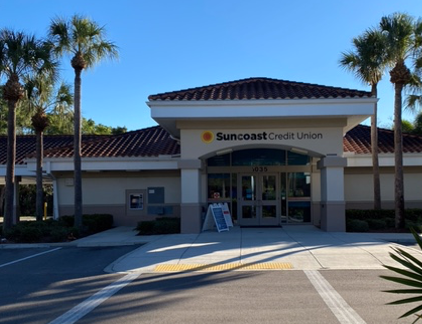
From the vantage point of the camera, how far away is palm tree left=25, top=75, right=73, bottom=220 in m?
18.9

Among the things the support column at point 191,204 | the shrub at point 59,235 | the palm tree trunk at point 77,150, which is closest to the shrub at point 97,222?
the palm tree trunk at point 77,150

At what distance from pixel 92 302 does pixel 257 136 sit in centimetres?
1137

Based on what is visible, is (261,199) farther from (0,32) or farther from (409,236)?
(0,32)

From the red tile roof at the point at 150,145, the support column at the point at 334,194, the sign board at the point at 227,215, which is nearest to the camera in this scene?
the support column at the point at 334,194

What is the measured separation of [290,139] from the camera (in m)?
18.0

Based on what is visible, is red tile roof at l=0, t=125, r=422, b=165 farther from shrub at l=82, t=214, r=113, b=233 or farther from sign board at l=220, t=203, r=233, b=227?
sign board at l=220, t=203, r=233, b=227

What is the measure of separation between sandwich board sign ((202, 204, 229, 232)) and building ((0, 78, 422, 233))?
492 millimetres

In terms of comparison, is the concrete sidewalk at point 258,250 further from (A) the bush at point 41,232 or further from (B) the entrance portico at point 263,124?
(B) the entrance portico at point 263,124

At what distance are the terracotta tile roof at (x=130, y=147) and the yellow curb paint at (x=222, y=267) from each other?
10973 mm

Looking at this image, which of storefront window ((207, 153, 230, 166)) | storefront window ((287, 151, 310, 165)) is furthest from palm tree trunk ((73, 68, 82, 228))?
storefront window ((287, 151, 310, 165))

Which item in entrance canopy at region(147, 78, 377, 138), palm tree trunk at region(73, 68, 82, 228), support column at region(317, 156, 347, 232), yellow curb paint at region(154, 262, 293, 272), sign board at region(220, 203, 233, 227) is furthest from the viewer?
sign board at region(220, 203, 233, 227)

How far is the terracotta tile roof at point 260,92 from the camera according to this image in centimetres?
1747

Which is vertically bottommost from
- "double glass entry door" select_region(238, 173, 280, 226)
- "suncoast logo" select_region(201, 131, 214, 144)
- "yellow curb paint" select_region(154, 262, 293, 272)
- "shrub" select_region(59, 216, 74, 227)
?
"yellow curb paint" select_region(154, 262, 293, 272)

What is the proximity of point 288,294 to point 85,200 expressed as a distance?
16.0 m
